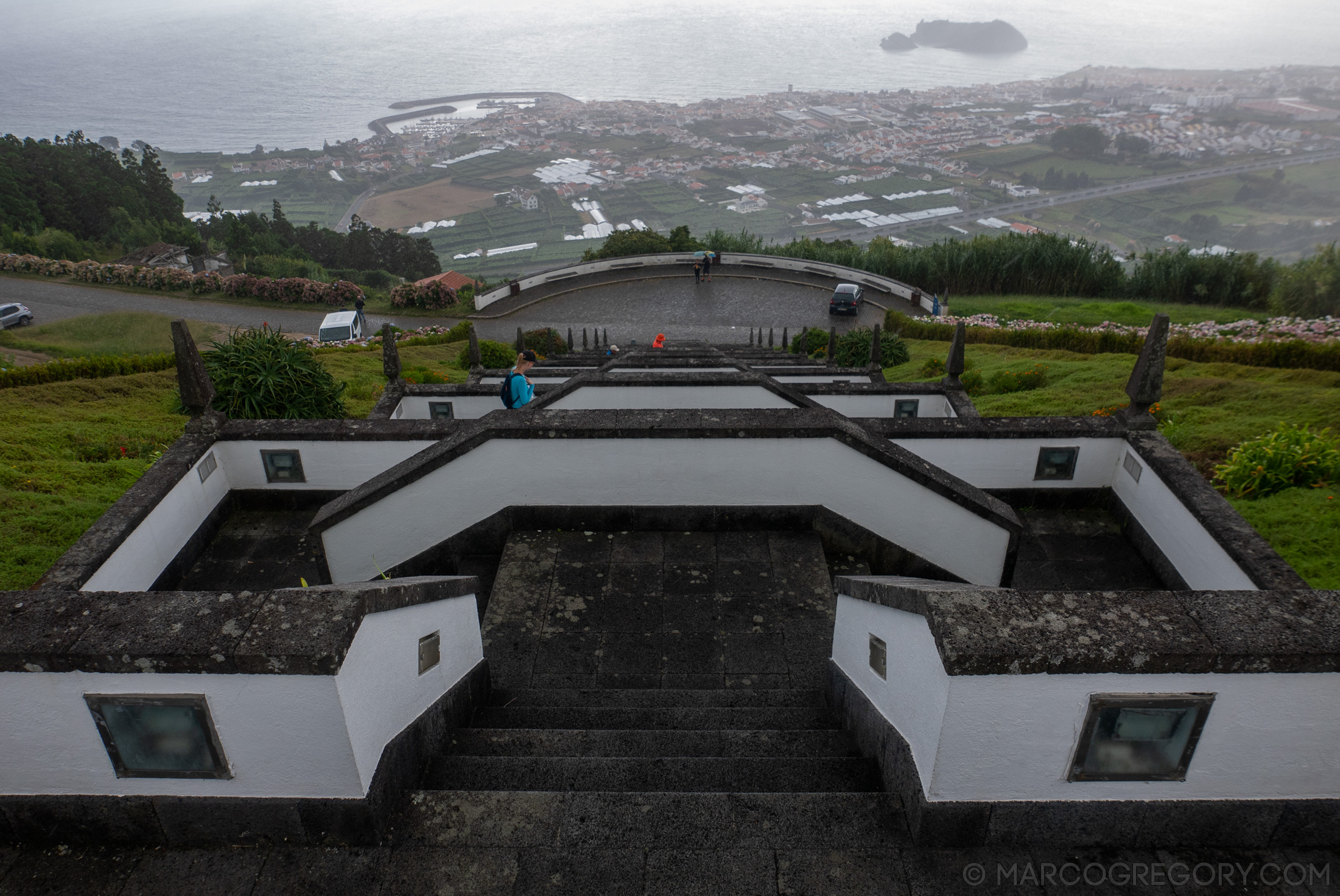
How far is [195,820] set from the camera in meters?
3.59

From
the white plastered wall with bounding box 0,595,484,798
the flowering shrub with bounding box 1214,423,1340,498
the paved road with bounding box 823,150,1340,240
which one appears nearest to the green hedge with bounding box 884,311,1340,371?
the flowering shrub with bounding box 1214,423,1340,498

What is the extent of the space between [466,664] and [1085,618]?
382cm

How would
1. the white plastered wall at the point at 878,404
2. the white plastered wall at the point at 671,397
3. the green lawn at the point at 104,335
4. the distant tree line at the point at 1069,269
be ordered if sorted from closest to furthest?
the white plastered wall at the point at 671,397 < the white plastered wall at the point at 878,404 < the distant tree line at the point at 1069,269 < the green lawn at the point at 104,335

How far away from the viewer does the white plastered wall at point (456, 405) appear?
12062 millimetres

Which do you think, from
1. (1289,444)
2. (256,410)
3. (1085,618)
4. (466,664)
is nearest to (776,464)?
(466,664)

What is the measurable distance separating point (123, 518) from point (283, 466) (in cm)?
209

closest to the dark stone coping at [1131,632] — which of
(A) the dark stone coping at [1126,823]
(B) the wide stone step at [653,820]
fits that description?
(A) the dark stone coping at [1126,823]

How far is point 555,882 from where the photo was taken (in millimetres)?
3418

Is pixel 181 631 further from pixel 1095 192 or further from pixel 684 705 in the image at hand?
pixel 1095 192

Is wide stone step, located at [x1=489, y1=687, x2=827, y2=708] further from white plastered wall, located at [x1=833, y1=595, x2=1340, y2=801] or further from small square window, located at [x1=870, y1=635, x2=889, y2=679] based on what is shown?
white plastered wall, located at [x1=833, y1=595, x2=1340, y2=801]

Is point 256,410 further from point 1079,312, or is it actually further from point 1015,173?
point 1015,173

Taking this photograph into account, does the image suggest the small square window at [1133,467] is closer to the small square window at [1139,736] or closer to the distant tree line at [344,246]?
the small square window at [1139,736]

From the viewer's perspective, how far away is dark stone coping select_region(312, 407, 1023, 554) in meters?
7.32

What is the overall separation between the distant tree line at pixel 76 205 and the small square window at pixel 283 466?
2618 inches
